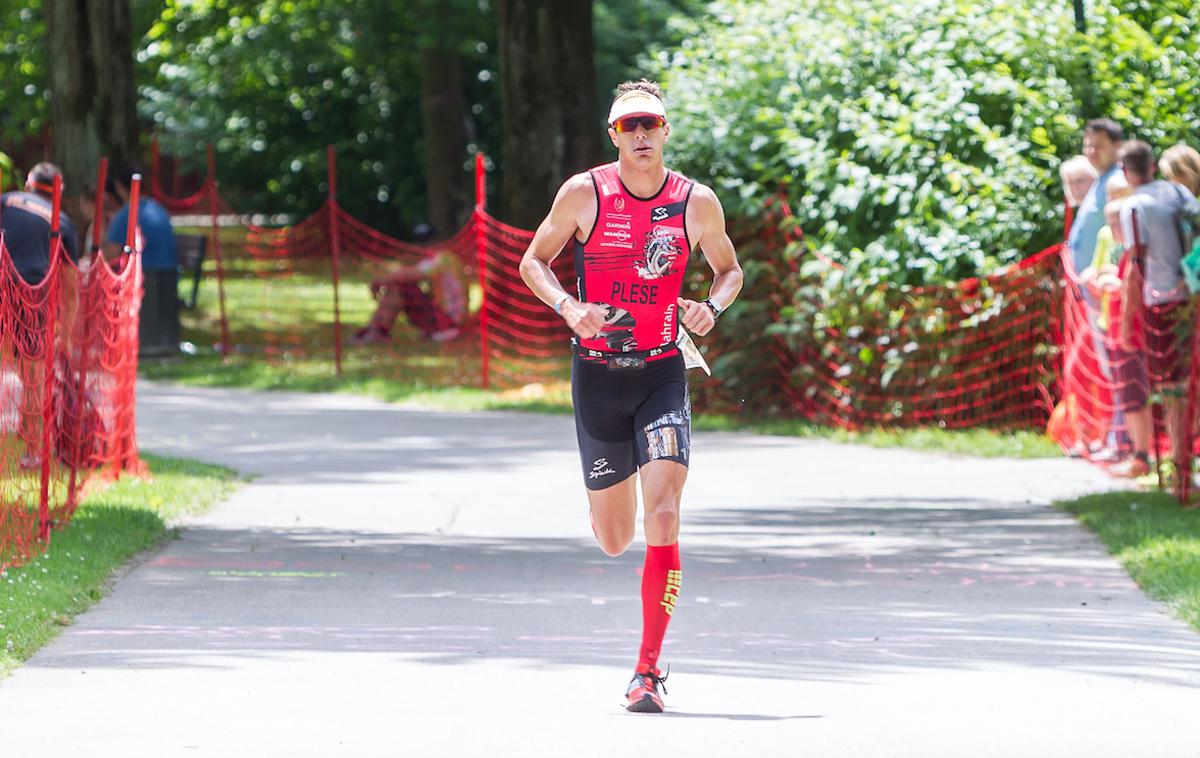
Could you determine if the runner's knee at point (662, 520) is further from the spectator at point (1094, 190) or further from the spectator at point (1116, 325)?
the spectator at point (1094, 190)

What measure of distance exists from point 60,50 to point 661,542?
13.4m

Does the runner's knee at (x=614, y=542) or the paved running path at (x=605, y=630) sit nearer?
the paved running path at (x=605, y=630)

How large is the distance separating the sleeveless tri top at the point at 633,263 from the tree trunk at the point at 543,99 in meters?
16.7

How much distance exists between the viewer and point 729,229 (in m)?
16.8

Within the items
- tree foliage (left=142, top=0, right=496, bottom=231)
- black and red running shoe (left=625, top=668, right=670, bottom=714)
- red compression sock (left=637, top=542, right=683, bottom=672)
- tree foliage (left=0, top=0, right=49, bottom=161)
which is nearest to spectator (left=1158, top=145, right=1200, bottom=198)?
red compression sock (left=637, top=542, right=683, bottom=672)

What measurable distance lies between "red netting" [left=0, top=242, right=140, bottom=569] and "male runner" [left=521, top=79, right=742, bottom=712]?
2.95m

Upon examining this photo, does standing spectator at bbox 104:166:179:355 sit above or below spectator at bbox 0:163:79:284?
below

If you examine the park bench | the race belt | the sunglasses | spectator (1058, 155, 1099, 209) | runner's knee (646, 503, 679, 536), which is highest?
the sunglasses

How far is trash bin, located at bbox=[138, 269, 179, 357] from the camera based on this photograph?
22203 millimetres

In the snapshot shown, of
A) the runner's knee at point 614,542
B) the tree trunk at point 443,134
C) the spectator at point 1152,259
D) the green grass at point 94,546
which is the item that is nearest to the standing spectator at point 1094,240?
the spectator at point 1152,259

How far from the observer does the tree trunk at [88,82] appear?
18.9 metres

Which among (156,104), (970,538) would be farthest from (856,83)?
(156,104)

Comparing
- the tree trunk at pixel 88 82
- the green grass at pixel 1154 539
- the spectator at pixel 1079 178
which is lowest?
the green grass at pixel 1154 539

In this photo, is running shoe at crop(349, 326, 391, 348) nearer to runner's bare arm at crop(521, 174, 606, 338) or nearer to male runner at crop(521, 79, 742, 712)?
runner's bare arm at crop(521, 174, 606, 338)
